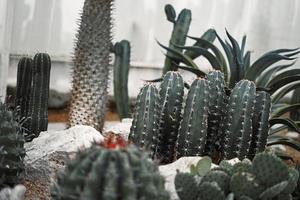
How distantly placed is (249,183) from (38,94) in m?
1.90

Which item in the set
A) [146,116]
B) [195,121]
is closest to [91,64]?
[146,116]

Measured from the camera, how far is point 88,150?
223 centimetres

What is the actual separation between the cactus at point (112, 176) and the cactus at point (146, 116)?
4.04 feet

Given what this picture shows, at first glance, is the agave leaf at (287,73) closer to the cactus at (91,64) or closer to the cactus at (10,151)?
the cactus at (91,64)

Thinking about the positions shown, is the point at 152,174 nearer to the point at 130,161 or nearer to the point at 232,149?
the point at 130,161

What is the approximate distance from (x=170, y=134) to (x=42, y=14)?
3.59 m

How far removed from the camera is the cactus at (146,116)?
345 cm

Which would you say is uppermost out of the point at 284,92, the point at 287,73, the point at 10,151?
the point at 287,73

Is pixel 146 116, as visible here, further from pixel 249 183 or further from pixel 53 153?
pixel 249 183

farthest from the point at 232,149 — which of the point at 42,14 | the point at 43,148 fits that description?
the point at 42,14

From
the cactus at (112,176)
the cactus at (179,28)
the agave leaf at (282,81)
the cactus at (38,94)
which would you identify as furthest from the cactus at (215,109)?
the cactus at (179,28)

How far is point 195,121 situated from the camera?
347cm

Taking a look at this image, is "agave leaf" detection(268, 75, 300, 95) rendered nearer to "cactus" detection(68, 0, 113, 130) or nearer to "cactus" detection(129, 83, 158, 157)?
"cactus" detection(129, 83, 158, 157)

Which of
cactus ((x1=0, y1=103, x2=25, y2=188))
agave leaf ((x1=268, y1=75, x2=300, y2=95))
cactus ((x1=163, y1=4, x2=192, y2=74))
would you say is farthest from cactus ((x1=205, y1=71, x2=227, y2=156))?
cactus ((x1=163, y1=4, x2=192, y2=74))
